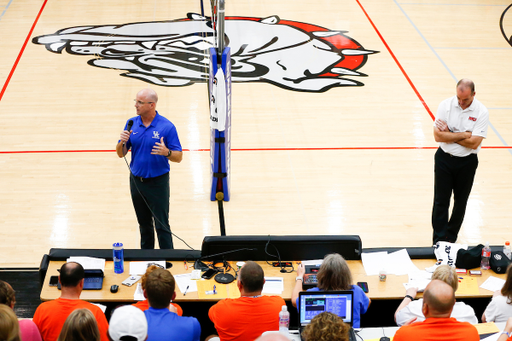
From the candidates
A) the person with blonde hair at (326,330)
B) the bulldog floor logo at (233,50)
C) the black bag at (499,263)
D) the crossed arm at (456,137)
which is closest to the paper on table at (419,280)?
the black bag at (499,263)

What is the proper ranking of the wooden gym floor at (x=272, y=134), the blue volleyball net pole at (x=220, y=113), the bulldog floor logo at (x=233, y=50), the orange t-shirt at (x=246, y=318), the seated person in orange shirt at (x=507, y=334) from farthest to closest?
the bulldog floor logo at (x=233, y=50)
the wooden gym floor at (x=272, y=134)
the blue volleyball net pole at (x=220, y=113)
the orange t-shirt at (x=246, y=318)
the seated person in orange shirt at (x=507, y=334)

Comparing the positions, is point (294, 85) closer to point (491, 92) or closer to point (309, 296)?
point (491, 92)

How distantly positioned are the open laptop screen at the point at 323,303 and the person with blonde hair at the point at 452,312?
526 mm

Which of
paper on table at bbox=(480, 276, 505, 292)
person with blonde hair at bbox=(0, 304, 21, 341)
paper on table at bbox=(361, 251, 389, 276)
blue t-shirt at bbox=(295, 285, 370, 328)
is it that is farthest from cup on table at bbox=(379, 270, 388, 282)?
person with blonde hair at bbox=(0, 304, 21, 341)

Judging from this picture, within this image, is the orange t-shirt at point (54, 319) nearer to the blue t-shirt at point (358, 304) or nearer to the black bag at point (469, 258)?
the blue t-shirt at point (358, 304)

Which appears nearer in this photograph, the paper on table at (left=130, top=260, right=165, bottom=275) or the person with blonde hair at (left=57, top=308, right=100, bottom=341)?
the person with blonde hair at (left=57, top=308, right=100, bottom=341)

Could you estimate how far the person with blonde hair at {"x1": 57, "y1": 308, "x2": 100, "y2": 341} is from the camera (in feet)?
10.4

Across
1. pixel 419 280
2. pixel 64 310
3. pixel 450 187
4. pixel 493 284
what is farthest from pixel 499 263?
pixel 64 310

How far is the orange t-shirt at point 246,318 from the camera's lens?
3889 mm

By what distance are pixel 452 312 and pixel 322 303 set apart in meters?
1.02

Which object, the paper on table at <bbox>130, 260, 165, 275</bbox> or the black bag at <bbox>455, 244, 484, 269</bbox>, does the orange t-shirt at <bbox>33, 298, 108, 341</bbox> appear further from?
the black bag at <bbox>455, 244, 484, 269</bbox>

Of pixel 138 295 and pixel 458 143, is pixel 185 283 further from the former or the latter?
pixel 458 143

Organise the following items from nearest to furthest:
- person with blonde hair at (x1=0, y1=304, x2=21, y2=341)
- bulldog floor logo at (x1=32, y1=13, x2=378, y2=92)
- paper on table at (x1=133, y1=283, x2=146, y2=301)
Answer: person with blonde hair at (x1=0, y1=304, x2=21, y2=341), paper on table at (x1=133, y1=283, x2=146, y2=301), bulldog floor logo at (x1=32, y1=13, x2=378, y2=92)

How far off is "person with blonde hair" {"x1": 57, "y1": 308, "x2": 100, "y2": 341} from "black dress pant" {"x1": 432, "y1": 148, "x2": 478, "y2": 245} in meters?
4.20
